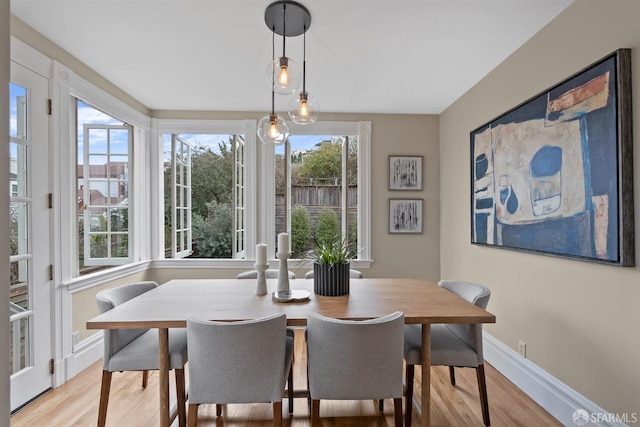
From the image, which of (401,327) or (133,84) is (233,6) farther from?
(401,327)

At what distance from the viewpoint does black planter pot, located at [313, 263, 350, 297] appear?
2029 millimetres

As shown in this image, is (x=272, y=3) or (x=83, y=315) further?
(x=83, y=315)

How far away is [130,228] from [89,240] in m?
0.47

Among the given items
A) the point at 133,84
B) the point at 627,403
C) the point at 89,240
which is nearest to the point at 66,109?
the point at 133,84

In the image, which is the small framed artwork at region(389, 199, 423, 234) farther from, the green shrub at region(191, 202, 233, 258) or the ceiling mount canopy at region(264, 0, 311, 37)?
the ceiling mount canopy at region(264, 0, 311, 37)

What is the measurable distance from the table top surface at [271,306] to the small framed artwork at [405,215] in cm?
159

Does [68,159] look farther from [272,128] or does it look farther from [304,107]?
[304,107]

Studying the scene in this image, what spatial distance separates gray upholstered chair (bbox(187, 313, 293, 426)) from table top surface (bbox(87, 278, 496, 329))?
0.43 ft

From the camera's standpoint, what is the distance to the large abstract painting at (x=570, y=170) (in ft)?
5.23

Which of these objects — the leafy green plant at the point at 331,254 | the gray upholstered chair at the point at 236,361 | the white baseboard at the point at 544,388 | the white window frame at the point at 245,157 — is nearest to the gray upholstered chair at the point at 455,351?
the white baseboard at the point at 544,388

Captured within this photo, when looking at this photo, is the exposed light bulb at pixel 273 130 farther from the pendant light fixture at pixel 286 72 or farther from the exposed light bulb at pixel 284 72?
the exposed light bulb at pixel 284 72

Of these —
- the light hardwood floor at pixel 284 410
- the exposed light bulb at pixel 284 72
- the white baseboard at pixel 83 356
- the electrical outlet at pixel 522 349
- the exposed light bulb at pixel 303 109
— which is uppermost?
the exposed light bulb at pixel 284 72

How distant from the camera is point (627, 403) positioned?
1620 millimetres

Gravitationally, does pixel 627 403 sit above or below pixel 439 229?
below
